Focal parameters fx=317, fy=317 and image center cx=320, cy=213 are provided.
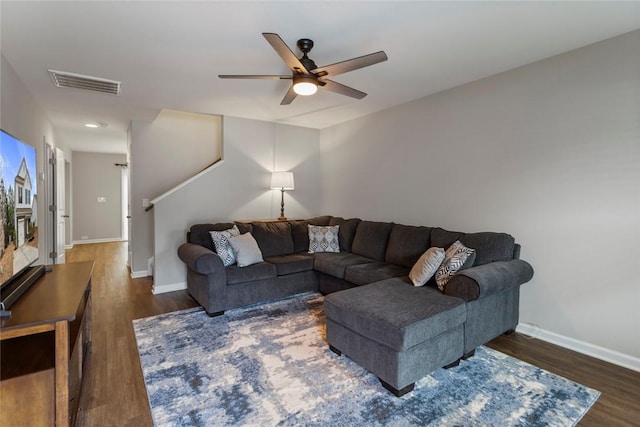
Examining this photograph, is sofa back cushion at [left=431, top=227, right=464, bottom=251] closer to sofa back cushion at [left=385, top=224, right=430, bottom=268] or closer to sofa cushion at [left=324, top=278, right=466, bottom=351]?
sofa back cushion at [left=385, top=224, right=430, bottom=268]

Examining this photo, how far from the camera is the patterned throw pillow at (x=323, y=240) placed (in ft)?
14.1

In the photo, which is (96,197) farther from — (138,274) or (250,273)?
(250,273)

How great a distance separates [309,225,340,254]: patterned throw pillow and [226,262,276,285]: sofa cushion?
82 centimetres

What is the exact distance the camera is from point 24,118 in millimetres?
3162

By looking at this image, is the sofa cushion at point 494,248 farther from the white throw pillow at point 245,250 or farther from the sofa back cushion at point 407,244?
the white throw pillow at point 245,250

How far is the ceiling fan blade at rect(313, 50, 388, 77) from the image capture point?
80.7 inches

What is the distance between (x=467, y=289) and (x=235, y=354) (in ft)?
6.12

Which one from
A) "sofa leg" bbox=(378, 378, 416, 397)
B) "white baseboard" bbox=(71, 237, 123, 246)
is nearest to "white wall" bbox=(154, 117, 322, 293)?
"sofa leg" bbox=(378, 378, 416, 397)

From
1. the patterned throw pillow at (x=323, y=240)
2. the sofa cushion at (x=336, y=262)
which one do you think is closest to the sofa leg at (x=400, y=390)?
the sofa cushion at (x=336, y=262)

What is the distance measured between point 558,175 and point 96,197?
958 cm

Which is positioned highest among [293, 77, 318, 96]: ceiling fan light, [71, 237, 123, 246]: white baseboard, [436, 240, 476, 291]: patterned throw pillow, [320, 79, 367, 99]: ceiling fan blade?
[320, 79, 367, 99]: ceiling fan blade

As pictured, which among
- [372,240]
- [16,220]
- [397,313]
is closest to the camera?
[16,220]

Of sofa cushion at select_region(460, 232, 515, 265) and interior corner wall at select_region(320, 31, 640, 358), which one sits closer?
interior corner wall at select_region(320, 31, 640, 358)

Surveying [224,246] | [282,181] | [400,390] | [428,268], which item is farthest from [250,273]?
[400,390]
